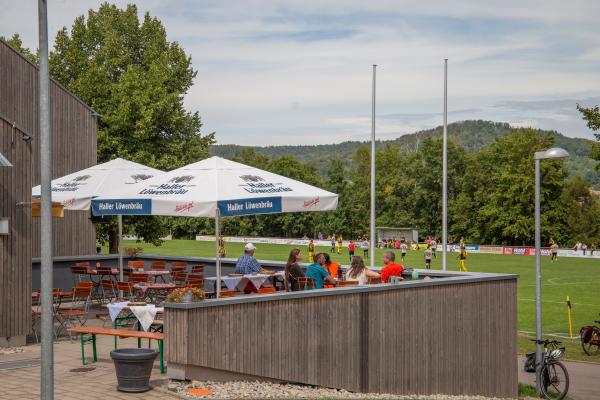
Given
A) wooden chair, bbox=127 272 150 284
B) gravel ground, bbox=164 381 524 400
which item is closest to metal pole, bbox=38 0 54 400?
→ gravel ground, bbox=164 381 524 400

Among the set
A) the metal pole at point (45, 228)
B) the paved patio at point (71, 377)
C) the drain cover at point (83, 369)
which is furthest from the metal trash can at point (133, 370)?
the metal pole at point (45, 228)

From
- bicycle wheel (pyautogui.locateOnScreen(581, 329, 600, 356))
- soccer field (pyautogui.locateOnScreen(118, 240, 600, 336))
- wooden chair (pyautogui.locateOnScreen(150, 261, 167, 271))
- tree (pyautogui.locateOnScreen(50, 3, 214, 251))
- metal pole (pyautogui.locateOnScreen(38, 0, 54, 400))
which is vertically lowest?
soccer field (pyautogui.locateOnScreen(118, 240, 600, 336))

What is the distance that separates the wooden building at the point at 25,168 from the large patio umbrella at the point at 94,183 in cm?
82

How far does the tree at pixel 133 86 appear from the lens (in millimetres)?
43250

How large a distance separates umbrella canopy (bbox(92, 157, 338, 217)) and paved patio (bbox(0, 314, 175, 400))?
100 inches

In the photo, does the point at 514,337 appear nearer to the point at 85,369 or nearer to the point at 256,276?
the point at 256,276

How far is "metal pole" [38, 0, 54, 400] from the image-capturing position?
933 cm

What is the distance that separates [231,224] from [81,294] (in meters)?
112

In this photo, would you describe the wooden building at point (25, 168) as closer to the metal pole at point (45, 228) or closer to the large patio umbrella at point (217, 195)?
the large patio umbrella at point (217, 195)

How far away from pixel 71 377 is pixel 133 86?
32554 mm

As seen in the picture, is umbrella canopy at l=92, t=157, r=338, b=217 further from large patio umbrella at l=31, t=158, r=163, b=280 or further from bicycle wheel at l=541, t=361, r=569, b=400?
bicycle wheel at l=541, t=361, r=569, b=400

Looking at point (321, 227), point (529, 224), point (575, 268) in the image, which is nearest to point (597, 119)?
point (575, 268)

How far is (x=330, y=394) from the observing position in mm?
13250

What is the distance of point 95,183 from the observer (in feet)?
62.4
